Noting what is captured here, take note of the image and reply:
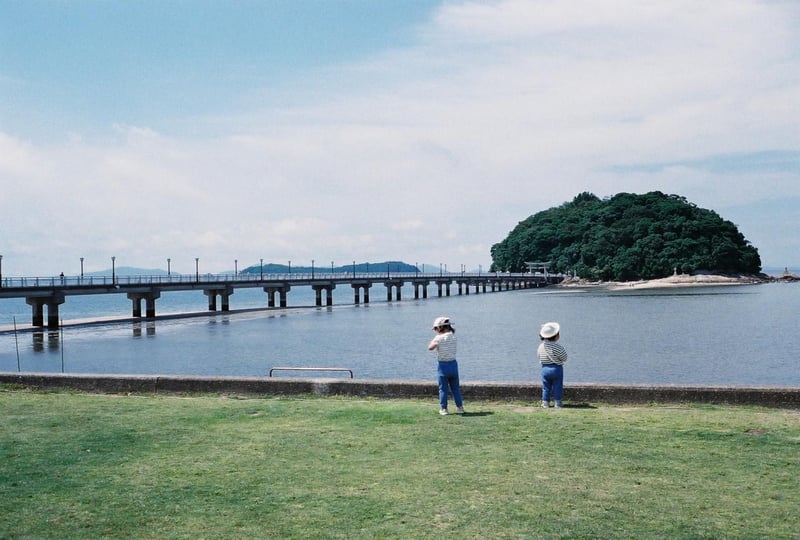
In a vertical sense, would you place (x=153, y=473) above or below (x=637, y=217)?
below

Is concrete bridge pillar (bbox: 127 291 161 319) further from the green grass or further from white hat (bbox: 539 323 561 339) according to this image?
white hat (bbox: 539 323 561 339)

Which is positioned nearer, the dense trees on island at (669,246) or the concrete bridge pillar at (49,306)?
the concrete bridge pillar at (49,306)

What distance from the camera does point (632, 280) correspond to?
186 metres

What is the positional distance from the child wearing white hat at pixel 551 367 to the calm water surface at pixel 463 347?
18.3 meters

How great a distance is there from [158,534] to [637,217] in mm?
200618

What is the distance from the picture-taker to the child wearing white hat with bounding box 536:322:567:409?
41.9ft

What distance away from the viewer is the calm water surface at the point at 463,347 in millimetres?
35562

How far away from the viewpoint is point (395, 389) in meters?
14.3

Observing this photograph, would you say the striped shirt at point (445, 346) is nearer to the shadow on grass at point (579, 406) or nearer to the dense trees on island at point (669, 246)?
the shadow on grass at point (579, 406)

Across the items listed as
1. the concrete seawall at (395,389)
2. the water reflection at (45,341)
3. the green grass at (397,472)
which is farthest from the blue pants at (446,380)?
the water reflection at (45,341)

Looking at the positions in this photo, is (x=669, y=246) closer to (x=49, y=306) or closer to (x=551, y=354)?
(x=49, y=306)

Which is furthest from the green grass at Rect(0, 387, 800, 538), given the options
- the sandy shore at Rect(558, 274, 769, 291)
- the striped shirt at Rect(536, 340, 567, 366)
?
the sandy shore at Rect(558, 274, 769, 291)

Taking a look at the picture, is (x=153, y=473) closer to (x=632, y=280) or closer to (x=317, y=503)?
(x=317, y=503)

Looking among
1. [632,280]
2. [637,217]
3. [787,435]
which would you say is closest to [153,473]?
[787,435]
